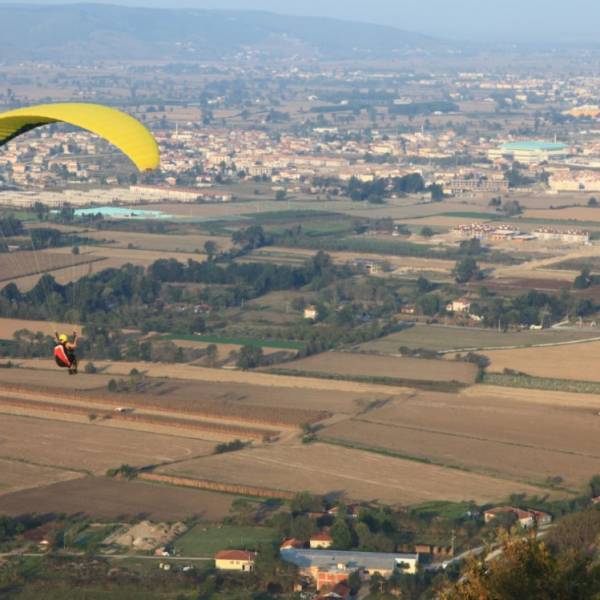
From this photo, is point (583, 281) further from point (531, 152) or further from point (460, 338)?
point (531, 152)

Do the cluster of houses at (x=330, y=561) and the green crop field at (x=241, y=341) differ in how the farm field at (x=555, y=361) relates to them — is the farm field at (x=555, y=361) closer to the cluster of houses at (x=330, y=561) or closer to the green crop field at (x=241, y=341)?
the green crop field at (x=241, y=341)

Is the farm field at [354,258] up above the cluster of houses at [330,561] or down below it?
below

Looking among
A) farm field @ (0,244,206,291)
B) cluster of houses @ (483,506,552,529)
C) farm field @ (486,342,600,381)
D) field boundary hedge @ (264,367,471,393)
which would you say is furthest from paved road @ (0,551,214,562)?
farm field @ (0,244,206,291)

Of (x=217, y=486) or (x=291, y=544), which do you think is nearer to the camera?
(x=291, y=544)

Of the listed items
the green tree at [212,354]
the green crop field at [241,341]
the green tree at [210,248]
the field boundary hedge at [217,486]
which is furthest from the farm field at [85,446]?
the green tree at [210,248]

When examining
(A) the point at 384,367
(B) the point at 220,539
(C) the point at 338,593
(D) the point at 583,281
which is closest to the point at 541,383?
(A) the point at 384,367
